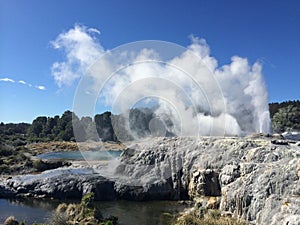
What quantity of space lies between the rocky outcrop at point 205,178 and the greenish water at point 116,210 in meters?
1.34

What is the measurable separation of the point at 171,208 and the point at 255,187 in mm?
6795

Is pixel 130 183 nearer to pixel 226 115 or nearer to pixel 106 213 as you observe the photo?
pixel 106 213

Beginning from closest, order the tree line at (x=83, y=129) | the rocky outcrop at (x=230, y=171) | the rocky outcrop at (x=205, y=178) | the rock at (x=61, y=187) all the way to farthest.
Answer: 1. the rocky outcrop at (x=230, y=171)
2. the rocky outcrop at (x=205, y=178)
3. the rock at (x=61, y=187)
4. the tree line at (x=83, y=129)

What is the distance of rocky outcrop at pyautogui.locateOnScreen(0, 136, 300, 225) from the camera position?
51.4 feet

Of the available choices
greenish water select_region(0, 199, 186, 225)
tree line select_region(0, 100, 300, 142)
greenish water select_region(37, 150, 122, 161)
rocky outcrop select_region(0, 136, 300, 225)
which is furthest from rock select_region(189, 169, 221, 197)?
greenish water select_region(37, 150, 122, 161)

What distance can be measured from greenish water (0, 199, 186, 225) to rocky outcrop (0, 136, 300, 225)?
1.34 meters

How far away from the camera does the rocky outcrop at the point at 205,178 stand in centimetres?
1565

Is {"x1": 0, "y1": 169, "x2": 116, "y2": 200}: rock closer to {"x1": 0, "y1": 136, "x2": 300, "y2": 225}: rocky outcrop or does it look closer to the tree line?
{"x1": 0, "y1": 136, "x2": 300, "y2": 225}: rocky outcrop

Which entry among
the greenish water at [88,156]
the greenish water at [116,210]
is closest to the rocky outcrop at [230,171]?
the greenish water at [116,210]

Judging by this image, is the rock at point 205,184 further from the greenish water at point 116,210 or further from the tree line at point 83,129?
the tree line at point 83,129

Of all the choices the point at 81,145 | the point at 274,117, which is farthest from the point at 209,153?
the point at 274,117

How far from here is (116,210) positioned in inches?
836

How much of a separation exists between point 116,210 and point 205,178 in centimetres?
614

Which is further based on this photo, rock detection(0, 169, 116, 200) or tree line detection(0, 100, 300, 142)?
tree line detection(0, 100, 300, 142)
